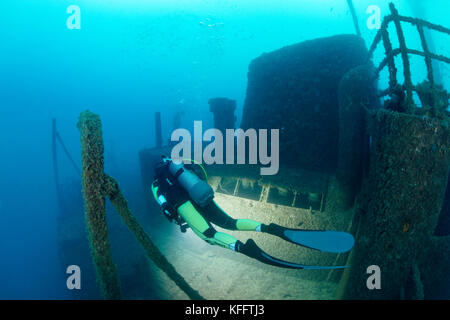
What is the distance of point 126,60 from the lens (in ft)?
508

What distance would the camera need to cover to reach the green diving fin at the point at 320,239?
9.77 ft

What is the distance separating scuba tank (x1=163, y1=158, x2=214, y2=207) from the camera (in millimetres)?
3295

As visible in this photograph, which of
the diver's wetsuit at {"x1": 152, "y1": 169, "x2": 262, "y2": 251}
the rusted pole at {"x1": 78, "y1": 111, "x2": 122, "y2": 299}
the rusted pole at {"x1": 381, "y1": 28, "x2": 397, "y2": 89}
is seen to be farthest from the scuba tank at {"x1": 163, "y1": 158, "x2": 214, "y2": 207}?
the rusted pole at {"x1": 381, "y1": 28, "x2": 397, "y2": 89}

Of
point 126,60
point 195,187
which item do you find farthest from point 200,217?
point 126,60

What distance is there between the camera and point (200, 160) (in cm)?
650

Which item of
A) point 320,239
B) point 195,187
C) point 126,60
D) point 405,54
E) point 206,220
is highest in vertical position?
point 126,60

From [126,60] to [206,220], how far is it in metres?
178

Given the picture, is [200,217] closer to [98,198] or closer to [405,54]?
[98,198]

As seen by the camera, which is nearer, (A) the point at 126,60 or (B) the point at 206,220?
(B) the point at 206,220

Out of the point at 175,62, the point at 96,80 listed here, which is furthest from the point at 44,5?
the point at 175,62

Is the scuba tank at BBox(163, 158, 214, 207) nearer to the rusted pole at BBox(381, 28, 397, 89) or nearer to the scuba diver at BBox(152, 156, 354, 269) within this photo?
the scuba diver at BBox(152, 156, 354, 269)

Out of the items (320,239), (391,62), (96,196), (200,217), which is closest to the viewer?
(96,196)

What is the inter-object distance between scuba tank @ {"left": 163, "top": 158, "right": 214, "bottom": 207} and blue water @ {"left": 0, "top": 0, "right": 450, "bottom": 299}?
81.2m
